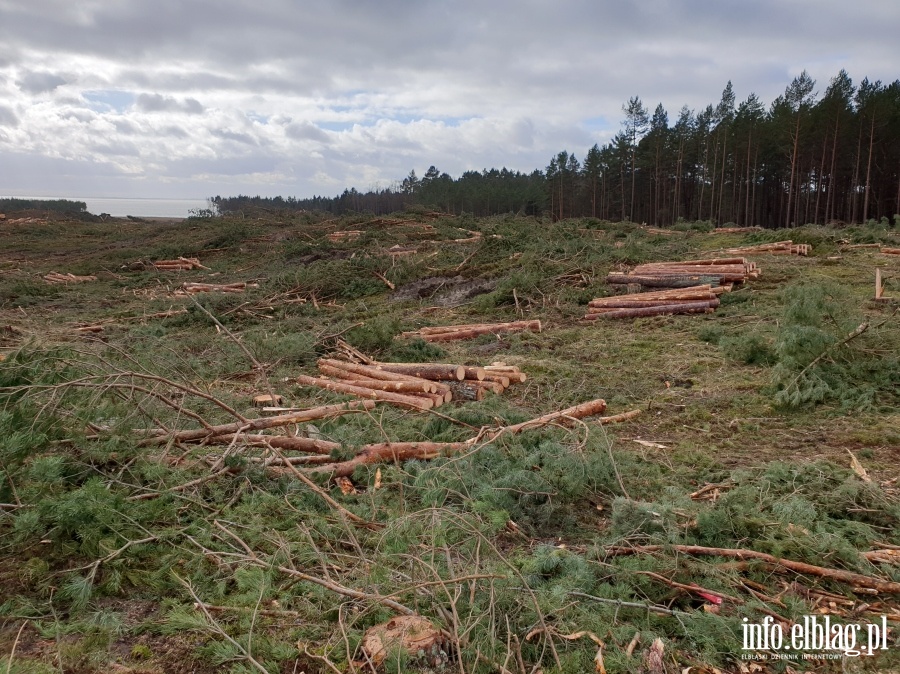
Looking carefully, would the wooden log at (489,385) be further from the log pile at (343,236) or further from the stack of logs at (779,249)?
the log pile at (343,236)

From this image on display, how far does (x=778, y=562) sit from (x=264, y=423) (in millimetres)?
4277

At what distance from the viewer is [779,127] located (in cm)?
3438

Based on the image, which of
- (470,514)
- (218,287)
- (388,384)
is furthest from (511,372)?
(218,287)

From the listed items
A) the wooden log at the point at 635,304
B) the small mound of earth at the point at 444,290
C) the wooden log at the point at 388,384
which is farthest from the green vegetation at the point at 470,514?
the small mound of earth at the point at 444,290

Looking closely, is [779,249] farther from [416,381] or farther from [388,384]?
[388,384]

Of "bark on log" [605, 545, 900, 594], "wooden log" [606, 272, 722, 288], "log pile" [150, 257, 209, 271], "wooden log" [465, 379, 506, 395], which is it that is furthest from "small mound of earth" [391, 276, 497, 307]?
"log pile" [150, 257, 209, 271]

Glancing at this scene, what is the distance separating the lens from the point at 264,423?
5.31 meters

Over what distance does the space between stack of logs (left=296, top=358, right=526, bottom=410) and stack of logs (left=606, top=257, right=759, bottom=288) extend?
578 centimetres

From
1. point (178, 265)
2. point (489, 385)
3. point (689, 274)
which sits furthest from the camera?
point (178, 265)

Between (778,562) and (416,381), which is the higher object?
(416,381)

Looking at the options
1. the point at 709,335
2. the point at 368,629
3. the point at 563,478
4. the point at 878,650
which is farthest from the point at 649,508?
the point at 709,335

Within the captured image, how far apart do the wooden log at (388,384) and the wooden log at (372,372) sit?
2.3 inches

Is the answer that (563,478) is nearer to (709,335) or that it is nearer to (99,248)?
(709,335)

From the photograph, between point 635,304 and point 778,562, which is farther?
point 635,304
